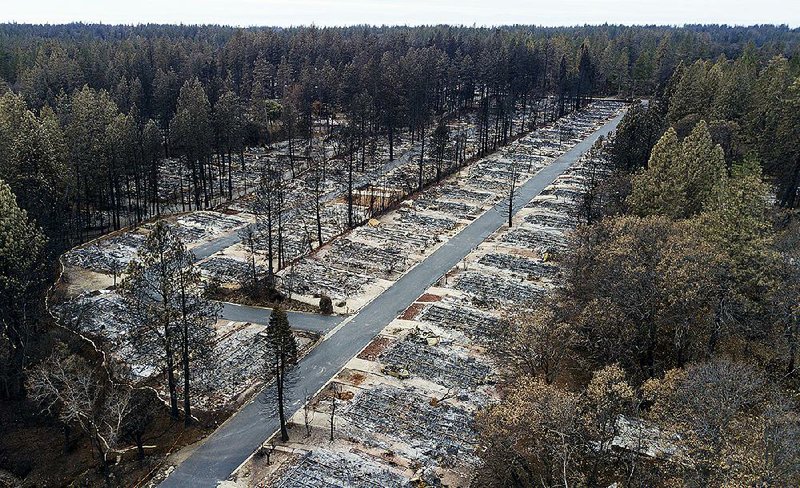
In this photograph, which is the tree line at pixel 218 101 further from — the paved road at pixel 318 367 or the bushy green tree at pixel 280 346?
the bushy green tree at pixel 280 346

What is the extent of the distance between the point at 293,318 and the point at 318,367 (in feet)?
23.8

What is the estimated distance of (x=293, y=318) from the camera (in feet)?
141

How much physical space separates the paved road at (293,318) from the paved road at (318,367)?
1.22 metres

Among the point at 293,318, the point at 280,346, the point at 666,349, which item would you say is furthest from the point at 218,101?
the point at 666,349

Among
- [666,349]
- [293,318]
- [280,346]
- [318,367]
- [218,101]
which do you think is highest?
[218,101]

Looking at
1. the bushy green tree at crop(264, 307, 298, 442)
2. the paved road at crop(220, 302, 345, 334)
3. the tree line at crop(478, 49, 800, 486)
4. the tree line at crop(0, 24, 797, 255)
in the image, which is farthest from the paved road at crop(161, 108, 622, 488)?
the tree line at crop(0, 24, 797, 255)

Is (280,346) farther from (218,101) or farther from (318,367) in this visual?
(218,101)

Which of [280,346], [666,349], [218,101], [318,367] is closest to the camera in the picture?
[280,346]

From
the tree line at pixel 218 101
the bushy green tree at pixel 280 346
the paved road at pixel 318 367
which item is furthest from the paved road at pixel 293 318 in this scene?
the tree line at pixel 218 101

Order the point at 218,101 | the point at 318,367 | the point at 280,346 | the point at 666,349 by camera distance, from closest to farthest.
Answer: the point at 280,346 → the point at 666,349 → the point at 318,367 → the point at 218,101

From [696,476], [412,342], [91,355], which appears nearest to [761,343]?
[696,476]

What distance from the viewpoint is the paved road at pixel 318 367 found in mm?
28625

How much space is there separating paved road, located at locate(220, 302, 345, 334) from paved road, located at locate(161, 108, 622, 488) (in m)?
1.22

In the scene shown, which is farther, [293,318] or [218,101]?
[218,101]
